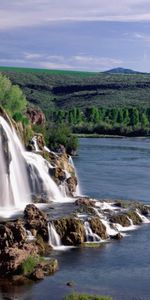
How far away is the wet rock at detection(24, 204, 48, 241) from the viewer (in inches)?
1668

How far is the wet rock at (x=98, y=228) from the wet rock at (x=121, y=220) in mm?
2393

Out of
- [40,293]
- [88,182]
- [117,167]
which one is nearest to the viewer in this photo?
[40,293]

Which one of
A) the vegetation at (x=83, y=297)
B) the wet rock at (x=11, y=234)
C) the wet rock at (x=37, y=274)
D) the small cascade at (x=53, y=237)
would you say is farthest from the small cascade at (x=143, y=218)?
the vegetation at (x=83, y=297)

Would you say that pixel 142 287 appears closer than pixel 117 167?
Yes

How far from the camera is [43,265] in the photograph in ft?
122

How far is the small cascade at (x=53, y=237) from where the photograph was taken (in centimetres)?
4262

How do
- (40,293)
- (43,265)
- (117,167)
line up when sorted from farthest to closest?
(117,167), (43,265), (40,293)

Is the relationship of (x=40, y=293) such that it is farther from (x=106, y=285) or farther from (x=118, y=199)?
(x=118, y=199)

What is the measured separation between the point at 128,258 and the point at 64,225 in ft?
17.7

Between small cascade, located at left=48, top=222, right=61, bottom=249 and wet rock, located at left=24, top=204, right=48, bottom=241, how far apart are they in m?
0.27

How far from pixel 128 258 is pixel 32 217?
21.5 ft

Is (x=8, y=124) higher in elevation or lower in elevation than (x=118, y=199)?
higher

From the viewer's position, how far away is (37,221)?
140 feet

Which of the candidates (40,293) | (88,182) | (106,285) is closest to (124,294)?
(106,285)
